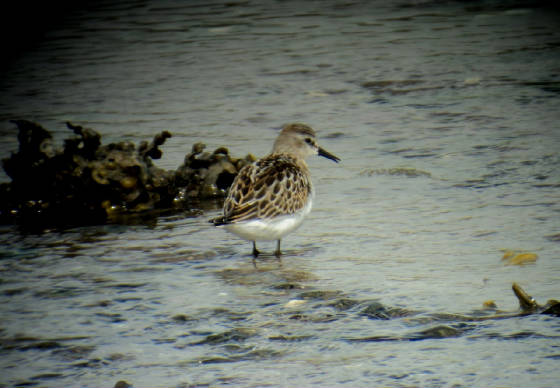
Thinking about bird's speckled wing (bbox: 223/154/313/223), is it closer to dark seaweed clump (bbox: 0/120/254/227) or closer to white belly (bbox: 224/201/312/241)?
white belly (bbox: 224/201/312/241)

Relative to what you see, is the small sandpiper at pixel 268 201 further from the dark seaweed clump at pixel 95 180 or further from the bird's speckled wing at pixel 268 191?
the dark seaweed clump at pixel 95 180

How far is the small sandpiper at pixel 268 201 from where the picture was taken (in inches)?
302

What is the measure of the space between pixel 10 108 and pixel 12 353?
800cm

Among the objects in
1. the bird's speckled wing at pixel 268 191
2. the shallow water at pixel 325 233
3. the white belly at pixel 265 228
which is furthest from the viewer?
the bird's speckled wing at pixel 268 191

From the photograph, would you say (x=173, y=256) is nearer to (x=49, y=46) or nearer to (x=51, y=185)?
(x=51, y=185)

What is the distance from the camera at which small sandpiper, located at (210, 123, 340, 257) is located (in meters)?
7.66

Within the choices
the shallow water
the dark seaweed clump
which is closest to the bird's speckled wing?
the shallow water

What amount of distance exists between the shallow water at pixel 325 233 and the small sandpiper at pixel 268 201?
264 millimetres

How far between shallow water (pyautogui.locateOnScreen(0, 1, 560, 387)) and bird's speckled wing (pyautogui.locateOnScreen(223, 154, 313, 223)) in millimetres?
386

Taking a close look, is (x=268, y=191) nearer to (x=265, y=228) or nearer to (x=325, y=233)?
(x=265, y=228)

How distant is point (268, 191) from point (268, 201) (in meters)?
0.16

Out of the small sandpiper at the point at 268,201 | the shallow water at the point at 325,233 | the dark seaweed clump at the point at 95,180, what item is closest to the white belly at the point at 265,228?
the small sandpiper at the point at 268,201

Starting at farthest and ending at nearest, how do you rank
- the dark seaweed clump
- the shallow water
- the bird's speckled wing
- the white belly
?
the dark seaweed clump, the bird's speckled wing, the white belly, the shallow water

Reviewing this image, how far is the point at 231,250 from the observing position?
26.5ft
